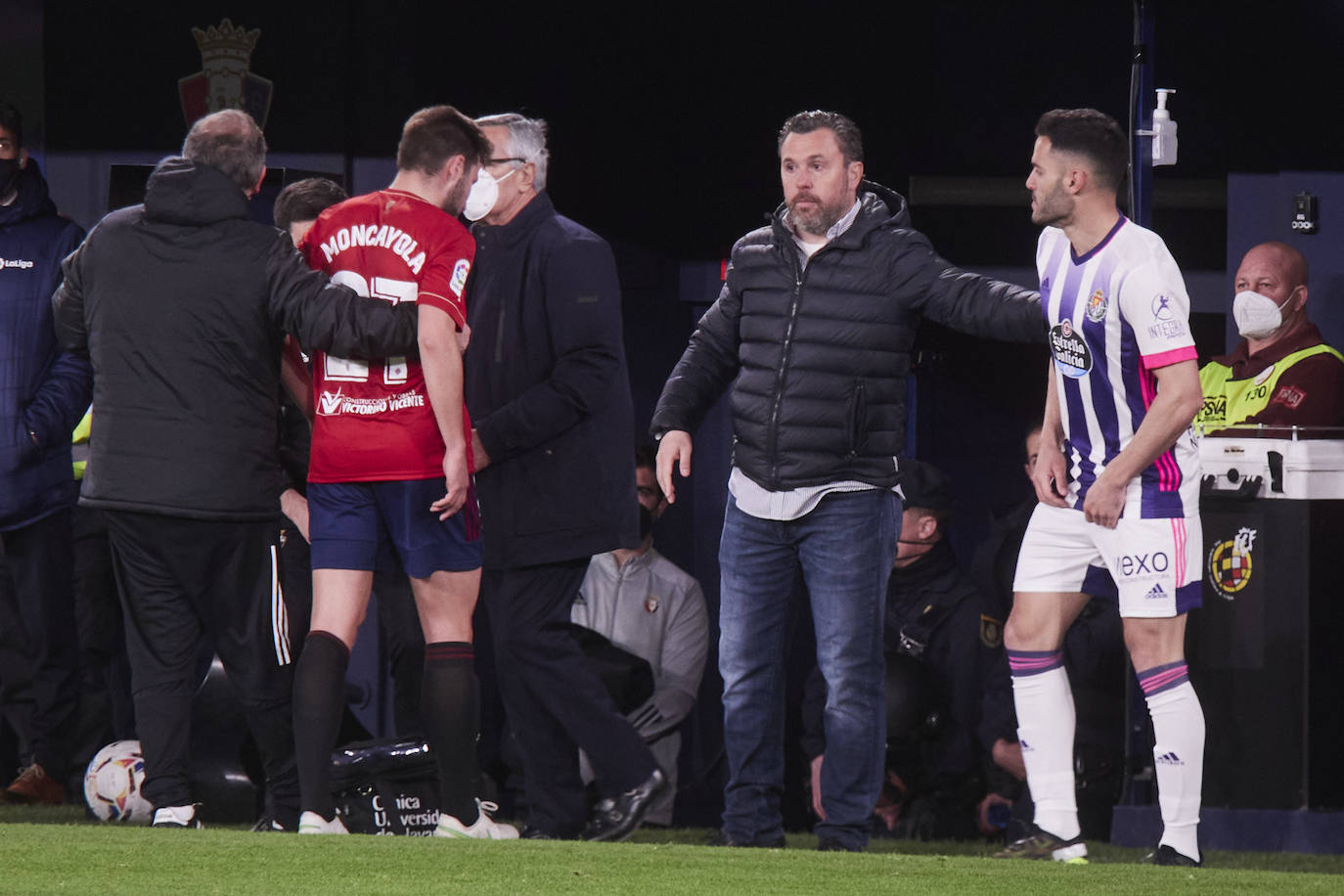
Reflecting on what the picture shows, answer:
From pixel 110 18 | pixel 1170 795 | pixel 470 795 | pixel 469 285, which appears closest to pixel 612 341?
pixel 469 285

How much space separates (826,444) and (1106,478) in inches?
26.6

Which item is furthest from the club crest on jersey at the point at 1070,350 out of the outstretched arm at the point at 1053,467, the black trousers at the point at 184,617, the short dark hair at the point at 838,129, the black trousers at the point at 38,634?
the black trousers at the point at 38,634

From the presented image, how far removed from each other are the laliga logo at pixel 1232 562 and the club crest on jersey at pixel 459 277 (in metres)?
2.55

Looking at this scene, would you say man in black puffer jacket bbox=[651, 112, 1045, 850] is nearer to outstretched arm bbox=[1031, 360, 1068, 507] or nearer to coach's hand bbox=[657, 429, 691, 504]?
coach's hand bbox=[657, 429, 691, 504]

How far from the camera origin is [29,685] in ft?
20.4

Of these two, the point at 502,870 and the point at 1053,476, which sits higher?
the point at 1053,476

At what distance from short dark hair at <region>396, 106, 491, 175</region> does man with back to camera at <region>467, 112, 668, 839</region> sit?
1.26 ft

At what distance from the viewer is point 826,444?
15.6ft

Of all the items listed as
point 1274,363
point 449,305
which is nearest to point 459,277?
point 449,305

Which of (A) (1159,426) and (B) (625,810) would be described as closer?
(A) (1159,426)

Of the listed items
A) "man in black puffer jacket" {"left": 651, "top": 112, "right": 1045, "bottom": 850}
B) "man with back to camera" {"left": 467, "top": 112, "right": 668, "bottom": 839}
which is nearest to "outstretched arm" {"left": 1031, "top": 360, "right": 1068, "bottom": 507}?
"man in black puffer jacket" {"left": 651, "top": 112, "right": 1045, "bottom": 850}

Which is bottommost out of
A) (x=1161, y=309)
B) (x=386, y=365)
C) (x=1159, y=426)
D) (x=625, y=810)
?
(x=625, y=810)

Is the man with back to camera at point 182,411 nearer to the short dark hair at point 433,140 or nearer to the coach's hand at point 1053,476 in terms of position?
the short dark hair at point 433,140

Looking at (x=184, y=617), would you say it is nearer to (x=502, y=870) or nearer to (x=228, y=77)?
(x=502, y=870)
